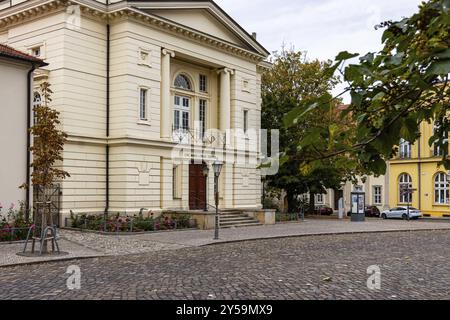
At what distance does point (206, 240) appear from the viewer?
69.3 ft

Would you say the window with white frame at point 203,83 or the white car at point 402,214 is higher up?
the window with white frame at point 203,83

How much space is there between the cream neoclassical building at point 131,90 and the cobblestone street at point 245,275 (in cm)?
1035

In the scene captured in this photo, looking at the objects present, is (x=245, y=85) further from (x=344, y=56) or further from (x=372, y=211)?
(x=344, y=56)

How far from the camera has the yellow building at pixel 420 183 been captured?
52.4 metres

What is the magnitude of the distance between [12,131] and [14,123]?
1.08ft

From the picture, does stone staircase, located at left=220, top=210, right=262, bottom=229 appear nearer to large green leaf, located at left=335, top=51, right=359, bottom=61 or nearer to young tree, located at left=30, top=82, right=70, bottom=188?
young tree, located at left=30, top=82, right=70, bottom=188

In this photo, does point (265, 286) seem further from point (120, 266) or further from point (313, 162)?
point (313, 162)

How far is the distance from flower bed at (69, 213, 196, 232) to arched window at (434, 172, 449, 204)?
33.6 metres

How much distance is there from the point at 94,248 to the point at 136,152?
412 inches

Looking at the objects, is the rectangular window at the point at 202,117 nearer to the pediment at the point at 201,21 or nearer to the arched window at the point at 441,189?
the pediment at the point at 201,21

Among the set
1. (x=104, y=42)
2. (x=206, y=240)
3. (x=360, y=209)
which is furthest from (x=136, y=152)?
(x=360, y=209)

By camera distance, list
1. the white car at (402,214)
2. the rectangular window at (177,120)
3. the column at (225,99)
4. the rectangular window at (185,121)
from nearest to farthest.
Answer: the rectangular window at (177,120) < the rectangular window at (185,121) < the column at (225,99) < the white car at (402,214)

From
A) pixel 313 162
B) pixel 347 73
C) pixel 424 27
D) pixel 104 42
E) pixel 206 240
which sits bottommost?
pixel 206 240

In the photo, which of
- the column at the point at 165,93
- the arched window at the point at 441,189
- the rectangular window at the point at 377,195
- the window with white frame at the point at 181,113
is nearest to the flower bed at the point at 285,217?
the window with white frame at the point at 181,113
